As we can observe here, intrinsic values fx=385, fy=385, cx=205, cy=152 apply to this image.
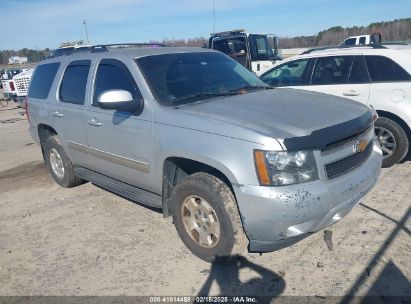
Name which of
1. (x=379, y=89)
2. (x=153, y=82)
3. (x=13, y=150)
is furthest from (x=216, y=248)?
(x=13, y=150)

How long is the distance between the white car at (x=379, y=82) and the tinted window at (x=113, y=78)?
322cm

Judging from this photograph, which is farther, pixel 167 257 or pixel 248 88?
pixel 248 88

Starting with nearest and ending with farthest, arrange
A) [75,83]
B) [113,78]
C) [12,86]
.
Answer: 1. [113,78]
2. [75,83]
3. [12,86]

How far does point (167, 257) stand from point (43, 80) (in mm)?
3576

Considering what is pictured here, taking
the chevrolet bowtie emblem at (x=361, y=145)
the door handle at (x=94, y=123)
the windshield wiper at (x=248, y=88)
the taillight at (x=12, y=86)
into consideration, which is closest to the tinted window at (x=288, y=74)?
the windshield wiper at (x=248, y=88)

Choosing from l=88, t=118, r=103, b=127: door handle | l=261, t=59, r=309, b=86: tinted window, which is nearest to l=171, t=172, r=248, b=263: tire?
l=88, t=118, r=103, b=127: door handle

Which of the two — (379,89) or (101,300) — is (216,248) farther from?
(379,89)

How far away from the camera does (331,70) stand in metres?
5.99

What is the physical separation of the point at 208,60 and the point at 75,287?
9.21 ft

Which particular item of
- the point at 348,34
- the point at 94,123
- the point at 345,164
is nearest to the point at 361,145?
the point at 345,164

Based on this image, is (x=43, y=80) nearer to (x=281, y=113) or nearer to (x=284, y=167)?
(x=281, y=113)

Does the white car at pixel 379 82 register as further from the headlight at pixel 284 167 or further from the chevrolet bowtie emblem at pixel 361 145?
the headlight at pixel 284 167

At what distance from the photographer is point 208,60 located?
454cm

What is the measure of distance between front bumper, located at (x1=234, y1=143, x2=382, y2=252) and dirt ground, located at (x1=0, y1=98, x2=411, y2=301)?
41 cm
